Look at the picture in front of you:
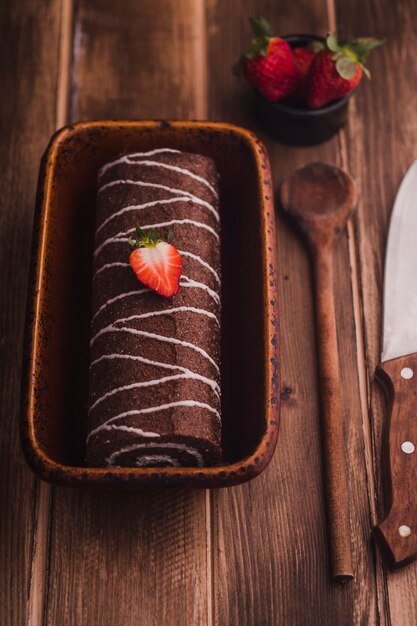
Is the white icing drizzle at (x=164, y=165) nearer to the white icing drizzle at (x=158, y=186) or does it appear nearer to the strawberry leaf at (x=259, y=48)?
the white icing drizzle at (x=158, y=186)

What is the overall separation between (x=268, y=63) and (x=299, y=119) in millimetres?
126

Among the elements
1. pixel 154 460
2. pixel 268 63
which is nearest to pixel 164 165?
pixel 268 63

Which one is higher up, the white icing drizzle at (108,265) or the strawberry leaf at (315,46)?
the strawberry leaf at (315,46)

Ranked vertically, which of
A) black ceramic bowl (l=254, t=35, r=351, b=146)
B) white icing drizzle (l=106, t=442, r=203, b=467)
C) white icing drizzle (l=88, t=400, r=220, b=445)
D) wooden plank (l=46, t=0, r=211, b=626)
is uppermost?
black ceramic bowl (l=254, t=35, r=351, b=146)

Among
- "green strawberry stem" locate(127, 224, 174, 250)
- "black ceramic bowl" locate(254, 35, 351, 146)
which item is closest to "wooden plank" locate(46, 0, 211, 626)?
"green strawberry stem" locate(127, 224, 174, 250)

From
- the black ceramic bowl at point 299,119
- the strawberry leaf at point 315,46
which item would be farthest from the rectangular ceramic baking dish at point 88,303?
the strawberry leaf at point 315,46

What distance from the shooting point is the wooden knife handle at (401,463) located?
1.12 metres

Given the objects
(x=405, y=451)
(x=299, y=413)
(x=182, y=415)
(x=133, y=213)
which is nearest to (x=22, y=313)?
(x=133, y=213)

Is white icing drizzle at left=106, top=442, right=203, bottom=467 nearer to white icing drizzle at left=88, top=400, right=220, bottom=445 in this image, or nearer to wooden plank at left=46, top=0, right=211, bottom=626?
white icing drizzle at left=88, top=400, right=220, bottom=445

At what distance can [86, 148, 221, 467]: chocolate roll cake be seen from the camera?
41.1 inches

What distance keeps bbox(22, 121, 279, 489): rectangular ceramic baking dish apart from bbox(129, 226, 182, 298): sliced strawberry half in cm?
15

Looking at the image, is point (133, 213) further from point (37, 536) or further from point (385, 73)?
point (385, 73)

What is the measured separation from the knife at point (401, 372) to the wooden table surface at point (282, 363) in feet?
0.12

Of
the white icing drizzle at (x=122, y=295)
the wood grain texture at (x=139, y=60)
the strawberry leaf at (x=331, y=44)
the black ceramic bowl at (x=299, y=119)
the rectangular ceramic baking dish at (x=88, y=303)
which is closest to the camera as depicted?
the rectangular ceramic baking dish at (x=88, y=303)
